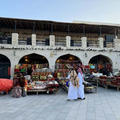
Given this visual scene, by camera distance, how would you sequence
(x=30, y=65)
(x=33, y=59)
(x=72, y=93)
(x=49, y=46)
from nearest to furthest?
(x=72, y=93) → (x=49, y=46) → (x=30, y=65) → (x=33, y=59)

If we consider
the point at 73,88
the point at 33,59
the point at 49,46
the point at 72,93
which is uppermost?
the point at 49,46

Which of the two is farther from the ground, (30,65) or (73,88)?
(30,65)

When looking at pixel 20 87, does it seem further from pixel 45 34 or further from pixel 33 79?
pixel 45 34

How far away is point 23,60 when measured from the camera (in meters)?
13.8

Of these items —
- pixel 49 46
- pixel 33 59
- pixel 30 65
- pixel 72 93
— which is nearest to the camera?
pixel 72 93

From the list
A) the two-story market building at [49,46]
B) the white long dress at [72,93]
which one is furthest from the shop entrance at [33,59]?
the white long dress at [72,93]

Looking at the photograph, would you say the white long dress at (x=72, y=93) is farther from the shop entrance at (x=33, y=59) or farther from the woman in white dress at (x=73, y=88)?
the shop entrance at (x=33, y=59)

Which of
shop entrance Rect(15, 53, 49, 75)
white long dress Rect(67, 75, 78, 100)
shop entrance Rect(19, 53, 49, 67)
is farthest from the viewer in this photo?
shop entrance Rect(19, 53, 49, 67)

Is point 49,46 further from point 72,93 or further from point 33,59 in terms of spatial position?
point 72,93

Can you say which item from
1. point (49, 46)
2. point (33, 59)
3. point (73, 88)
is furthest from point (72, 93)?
point (33, 59)

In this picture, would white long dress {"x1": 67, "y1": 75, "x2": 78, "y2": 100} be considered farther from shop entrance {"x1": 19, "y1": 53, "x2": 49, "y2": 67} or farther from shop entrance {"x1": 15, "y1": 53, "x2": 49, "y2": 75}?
shop entrance {"x1": 19, "y1": 53, "x2": 49, "y2": 67}

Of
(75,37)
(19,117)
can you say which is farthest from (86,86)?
(75,37)

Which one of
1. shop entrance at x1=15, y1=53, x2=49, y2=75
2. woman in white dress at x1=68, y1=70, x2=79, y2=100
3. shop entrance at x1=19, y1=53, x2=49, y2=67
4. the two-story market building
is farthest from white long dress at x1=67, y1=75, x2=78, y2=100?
shop entrance at x1=19, y1=53, x2=49, y2=67

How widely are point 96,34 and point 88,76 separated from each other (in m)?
6.91
